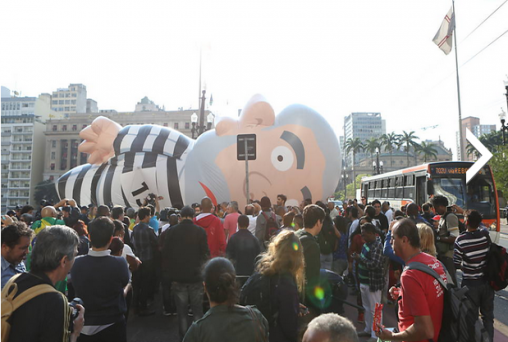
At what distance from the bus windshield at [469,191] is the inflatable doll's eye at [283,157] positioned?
5.34 metres

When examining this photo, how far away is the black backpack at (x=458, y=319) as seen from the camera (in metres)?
2.43

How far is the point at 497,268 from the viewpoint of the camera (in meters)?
4.43

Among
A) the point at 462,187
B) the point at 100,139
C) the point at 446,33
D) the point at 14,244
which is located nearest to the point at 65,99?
the point at 100,139

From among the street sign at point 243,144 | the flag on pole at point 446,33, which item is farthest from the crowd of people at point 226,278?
the flag on pole at point 446,33

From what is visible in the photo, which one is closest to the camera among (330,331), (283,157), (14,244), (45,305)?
(330,331)

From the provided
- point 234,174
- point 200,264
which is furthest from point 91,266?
point 234,174

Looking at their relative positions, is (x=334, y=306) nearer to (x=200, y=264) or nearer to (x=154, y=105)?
(x=200, y=264)

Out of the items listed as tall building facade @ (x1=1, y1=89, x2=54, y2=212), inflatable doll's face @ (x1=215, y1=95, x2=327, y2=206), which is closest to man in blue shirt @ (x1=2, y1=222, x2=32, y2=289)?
inflatable doll's face @ (x1=215, y1=95, x2=327, y2=206)

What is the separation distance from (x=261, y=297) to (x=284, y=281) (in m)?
0.22

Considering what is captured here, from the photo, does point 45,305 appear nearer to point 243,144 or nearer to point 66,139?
point 243,144

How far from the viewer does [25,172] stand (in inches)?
3100

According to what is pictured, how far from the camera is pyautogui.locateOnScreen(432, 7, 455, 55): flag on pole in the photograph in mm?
22469

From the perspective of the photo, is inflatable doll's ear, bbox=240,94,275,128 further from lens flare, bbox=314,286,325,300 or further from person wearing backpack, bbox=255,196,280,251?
lens flare, bbox=314,286,325,300

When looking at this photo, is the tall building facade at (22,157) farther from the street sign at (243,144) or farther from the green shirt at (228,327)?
the green shirt at (228,327)
